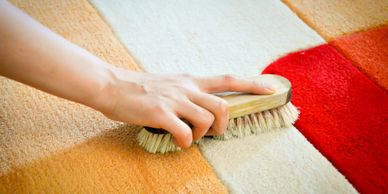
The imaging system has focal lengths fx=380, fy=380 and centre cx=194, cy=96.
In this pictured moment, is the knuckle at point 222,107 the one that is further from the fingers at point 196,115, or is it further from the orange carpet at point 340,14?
the orange carpet at point 340,14

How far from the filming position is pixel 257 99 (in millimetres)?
645

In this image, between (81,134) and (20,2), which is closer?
(81,134)

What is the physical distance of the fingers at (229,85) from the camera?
0.65 m

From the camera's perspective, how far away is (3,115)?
67 cm

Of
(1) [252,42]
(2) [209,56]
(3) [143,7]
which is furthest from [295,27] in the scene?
(3) [143,7]

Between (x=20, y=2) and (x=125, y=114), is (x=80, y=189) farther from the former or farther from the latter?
(x=20, y=2)

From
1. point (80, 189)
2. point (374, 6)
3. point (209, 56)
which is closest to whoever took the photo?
point (80, 189)

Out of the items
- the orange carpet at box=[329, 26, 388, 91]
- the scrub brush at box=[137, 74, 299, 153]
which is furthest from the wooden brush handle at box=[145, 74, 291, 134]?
the orange carpet at box=[329, 26, 388, 91]

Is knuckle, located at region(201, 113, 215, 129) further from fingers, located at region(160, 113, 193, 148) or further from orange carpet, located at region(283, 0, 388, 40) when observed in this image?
orange carpet, located at region(283, 0, 388, 40)

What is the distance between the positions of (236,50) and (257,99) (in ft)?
0.69

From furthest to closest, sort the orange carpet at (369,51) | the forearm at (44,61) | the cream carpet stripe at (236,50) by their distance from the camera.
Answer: the orange carpet at (369,51), the cream carpet stripe at (236,50), the forearm at (44,61)

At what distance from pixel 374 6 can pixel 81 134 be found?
77cm

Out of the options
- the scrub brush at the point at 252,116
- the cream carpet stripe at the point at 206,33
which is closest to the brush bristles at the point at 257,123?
the scrub brush at the point at 252,116

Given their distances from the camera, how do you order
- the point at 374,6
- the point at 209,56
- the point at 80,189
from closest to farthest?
the point at 80,189, the point at 209,56, the point at 374,6
